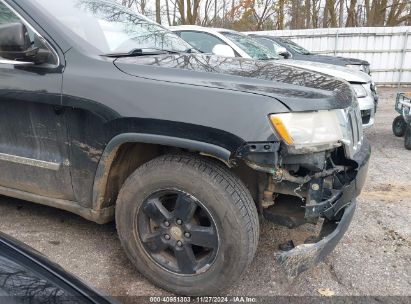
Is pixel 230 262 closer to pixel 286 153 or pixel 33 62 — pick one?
pixel 286 153

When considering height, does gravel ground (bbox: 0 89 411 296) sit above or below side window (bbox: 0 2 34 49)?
below

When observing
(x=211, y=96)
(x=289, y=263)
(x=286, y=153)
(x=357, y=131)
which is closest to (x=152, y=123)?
(x=211, y=96)

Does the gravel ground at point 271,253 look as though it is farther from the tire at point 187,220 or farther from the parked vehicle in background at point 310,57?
the parked vehicle in background at point 310,57

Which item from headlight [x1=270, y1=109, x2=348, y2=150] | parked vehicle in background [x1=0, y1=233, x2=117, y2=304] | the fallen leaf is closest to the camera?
parked vehicle in background [x1=0, y1=233, x2=117, y2=304]

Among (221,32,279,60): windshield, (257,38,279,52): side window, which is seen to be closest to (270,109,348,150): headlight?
(221,32,279,60): windshield

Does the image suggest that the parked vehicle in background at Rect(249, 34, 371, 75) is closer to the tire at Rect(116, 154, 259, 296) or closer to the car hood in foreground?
the car hood in foreground

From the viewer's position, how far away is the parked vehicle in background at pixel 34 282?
4.47ft

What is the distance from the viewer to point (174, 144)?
232 cm

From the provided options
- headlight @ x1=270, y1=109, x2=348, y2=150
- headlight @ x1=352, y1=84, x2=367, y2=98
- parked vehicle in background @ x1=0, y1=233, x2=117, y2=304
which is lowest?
parked vehicle in background @ x1=0, y1=233, x2=117, y2=304

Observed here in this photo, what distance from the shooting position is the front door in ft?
8.55

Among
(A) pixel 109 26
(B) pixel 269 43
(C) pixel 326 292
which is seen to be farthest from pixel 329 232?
(B) pixel 269 43

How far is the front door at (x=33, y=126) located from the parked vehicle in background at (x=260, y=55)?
3641mm

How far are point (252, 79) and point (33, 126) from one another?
1.47 meters

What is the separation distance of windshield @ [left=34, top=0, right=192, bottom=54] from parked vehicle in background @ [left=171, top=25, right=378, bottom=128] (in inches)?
103
